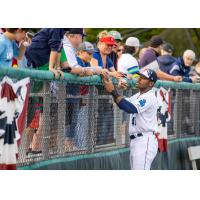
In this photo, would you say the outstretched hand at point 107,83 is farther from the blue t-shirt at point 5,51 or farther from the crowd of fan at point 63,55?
the blue t-shirt at point 5,51

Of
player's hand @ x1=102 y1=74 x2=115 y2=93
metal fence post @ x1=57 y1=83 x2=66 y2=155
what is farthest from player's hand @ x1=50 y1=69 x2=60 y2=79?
player's hand @ x1=102 y1=74 x2=115 y2=93

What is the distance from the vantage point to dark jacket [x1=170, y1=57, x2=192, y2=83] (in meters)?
13.8

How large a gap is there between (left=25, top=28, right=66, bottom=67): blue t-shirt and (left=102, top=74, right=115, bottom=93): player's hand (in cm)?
77

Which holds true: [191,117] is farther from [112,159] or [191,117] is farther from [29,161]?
[29,161]

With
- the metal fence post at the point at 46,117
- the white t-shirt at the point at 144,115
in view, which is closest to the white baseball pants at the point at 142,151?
the white t-shirt at the point at 144,115

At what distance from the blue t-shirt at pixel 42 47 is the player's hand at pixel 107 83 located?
2.52 feet

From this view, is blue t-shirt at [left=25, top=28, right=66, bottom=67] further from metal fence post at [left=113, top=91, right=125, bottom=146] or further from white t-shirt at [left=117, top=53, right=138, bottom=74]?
white t-shirt at [left=117, top=53, right=138, bottom=74]

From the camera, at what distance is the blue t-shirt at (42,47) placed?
9.08 m

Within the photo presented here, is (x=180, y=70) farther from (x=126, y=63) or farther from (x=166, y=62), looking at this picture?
(x=126, y=63)

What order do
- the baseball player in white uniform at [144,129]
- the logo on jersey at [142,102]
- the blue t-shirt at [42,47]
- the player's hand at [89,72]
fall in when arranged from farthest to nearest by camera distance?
the baseball player in white uniform at [144,129] < the logo on jersey at [142,102] < the blue t-shirt at [42,47] < the player's hand at [89,72]

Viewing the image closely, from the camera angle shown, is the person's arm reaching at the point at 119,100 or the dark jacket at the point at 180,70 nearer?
the person's arm reaching at the point at 119,100

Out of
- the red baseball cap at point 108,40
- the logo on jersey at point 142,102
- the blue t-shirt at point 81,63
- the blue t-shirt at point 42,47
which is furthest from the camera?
the red baseball cap at point 108,40

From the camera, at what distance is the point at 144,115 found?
9.55 metres

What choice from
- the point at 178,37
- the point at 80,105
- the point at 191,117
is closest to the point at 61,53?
the point at 80,105
